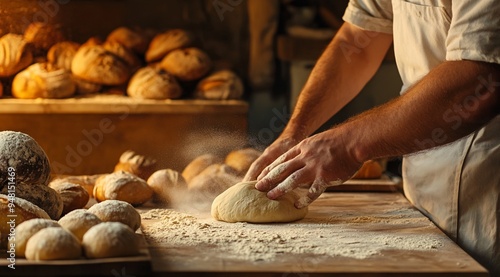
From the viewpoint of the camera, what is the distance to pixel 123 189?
2141mm

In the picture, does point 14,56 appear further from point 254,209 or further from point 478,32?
point 478,32

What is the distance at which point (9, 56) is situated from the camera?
3459 millimetres

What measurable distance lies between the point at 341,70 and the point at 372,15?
0.22 meters

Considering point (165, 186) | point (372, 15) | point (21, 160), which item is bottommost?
point (165, 186)

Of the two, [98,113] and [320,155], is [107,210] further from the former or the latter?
[98,113]

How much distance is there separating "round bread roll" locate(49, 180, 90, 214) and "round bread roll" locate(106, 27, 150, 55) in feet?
6.52

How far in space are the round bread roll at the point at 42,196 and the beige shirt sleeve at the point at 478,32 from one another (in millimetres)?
1054

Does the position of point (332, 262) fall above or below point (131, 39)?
below

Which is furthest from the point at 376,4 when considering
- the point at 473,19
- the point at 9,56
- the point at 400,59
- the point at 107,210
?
the point at 9,56

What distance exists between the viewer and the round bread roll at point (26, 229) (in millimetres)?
1498

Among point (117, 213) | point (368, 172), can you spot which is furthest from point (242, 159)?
point (117, 213)

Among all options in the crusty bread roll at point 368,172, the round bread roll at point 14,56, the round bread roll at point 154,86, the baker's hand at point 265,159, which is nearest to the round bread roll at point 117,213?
the baker's hand at point 265,159

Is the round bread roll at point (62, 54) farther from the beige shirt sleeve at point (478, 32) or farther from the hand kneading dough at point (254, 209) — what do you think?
the beige shirt sleeve at point (478, 32)

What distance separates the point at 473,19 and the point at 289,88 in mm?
2671
